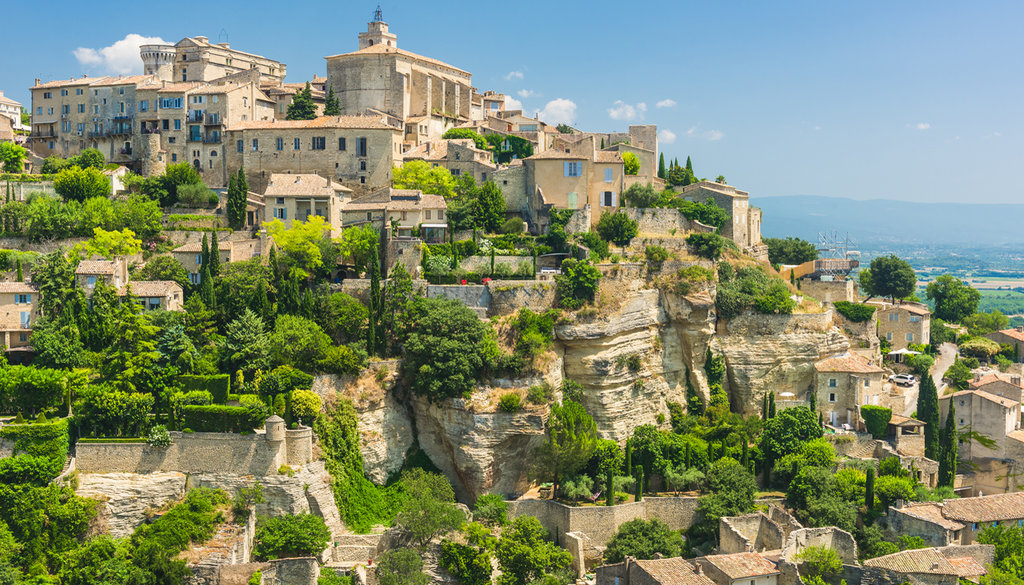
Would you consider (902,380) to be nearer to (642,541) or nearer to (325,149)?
(642,541)

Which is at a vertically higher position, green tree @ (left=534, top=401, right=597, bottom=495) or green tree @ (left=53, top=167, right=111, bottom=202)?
green tree @ (left=53, top=167, right=111, bottom=202)

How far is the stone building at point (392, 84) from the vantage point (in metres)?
76.0

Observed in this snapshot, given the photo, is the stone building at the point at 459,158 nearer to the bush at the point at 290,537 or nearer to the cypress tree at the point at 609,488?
the cypress tree at the point at 609,488

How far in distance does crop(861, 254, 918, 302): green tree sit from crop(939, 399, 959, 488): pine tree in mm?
22103

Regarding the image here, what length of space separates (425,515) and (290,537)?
5816 mm

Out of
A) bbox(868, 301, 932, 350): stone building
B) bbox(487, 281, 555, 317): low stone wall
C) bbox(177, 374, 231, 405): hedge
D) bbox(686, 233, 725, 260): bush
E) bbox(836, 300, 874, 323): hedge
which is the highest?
bbox(686, 233, 725, 260): bush

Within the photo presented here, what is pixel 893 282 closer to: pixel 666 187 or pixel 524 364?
pixel 666 187

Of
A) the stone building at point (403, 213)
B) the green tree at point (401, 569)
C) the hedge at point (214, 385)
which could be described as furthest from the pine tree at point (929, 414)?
the hedge at point (214, 385)

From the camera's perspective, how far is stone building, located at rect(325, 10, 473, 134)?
76.0 m

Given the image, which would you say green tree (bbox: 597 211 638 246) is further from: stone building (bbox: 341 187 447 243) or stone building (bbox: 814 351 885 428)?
stone building (bbox: 814 351 885 428)

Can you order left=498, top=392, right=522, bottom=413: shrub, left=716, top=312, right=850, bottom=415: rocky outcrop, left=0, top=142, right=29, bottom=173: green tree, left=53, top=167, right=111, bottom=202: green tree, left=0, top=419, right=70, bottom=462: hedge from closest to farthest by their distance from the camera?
left=0, top=419, right=70, bottom=462: hedge < left=498, top=392, right=522, bottom=413: shrub < left=716, top=312, right=850, bottom=415: rocky outcrop < left=53, top=167, right=111, bottom=202: green tree < left=0, top=142, right=29, bottom=173: green tree

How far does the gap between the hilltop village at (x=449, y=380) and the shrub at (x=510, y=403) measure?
5.4 inches

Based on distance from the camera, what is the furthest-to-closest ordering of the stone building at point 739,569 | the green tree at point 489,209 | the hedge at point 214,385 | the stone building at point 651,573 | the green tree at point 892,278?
the green tree at point 892,278 → the green tree at point 489,209 → the hedge at point 214,385 → the stone building at point 739,569 → the stone building at point 651,573

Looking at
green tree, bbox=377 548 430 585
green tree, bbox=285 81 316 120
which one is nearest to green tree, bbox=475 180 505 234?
green tree, bbox=285 81 316 120
